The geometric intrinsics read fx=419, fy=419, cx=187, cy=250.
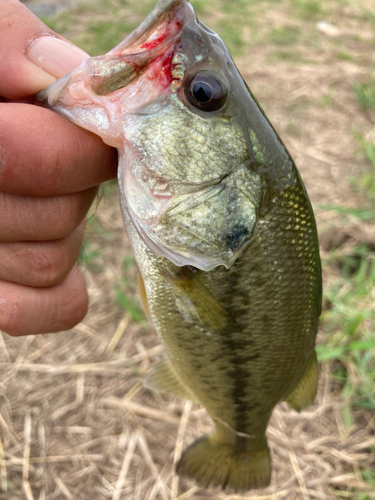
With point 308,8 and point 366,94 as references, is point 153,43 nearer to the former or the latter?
point 366,94

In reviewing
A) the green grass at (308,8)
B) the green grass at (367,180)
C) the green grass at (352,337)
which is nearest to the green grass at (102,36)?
the green grass at (367,180)

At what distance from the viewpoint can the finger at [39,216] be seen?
37.9 inches

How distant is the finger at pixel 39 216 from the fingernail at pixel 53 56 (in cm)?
28

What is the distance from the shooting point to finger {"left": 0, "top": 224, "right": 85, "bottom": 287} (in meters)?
1.06

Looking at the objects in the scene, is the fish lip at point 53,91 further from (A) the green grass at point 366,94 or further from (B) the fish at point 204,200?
(A) the green grass at point 366,94

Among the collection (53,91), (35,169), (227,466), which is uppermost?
(53,91)

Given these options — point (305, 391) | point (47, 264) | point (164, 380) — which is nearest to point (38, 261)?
point (47, 264)

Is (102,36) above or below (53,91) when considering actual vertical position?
below

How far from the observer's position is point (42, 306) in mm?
1165

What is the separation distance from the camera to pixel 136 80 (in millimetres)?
889

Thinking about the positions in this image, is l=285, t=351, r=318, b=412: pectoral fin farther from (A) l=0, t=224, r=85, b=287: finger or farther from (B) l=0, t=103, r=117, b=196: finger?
(B) l=0, t=103, r=117, b=196: finger

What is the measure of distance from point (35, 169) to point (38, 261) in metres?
0.27

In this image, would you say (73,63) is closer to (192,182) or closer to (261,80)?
(192,182)

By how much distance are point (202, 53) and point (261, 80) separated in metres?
4.29
